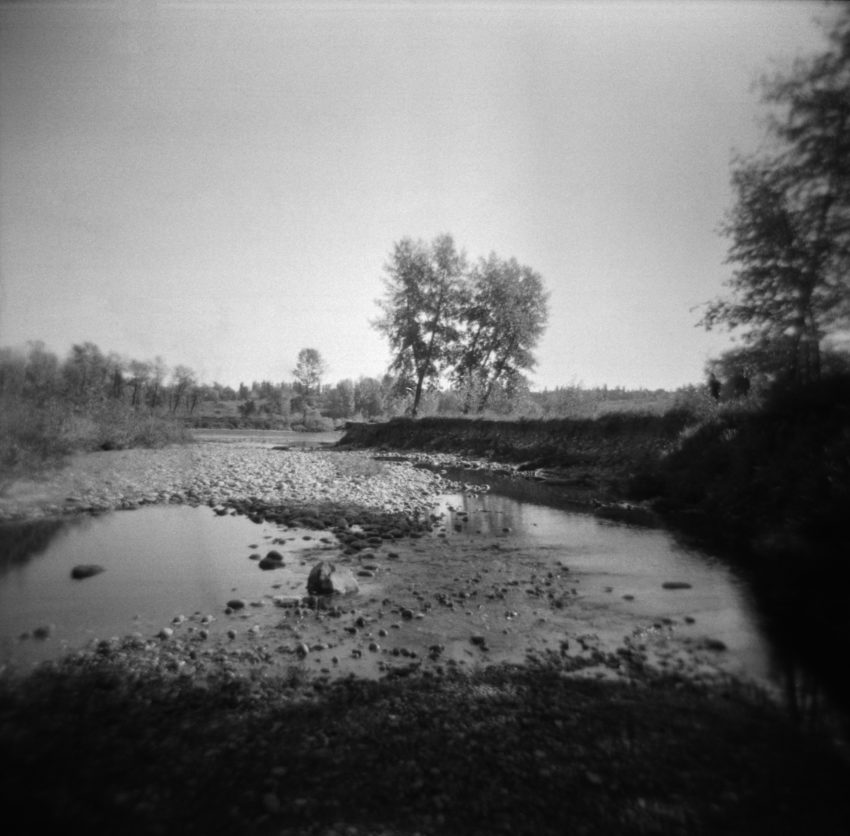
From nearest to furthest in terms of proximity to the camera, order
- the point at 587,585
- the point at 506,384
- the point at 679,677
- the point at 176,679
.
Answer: the point at 176,679, the point at 679,677, the point at 587,585, the point at 506,384

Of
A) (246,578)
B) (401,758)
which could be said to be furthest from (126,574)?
(401,758)

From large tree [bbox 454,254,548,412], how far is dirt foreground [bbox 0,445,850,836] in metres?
33.2

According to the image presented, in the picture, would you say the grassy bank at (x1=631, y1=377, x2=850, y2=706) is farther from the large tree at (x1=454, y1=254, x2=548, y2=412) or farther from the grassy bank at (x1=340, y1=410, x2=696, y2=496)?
the large tree at (x1=454, y1=254, x2=548, y2=412)

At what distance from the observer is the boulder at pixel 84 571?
677 centimetres

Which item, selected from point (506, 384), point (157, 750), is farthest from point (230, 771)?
point (506, 384)

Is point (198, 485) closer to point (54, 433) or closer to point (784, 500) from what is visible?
point (54, 433)

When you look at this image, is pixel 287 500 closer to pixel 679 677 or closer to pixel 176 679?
pixel 176 679

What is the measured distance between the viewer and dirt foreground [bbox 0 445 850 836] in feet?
9.02

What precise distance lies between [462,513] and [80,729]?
1021 centimetres

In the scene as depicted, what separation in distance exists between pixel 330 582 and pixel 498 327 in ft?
113

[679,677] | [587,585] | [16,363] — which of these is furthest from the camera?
[16,363]

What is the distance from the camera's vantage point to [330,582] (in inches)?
254

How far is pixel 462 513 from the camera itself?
12.9 meters

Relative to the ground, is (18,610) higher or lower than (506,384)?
lower
